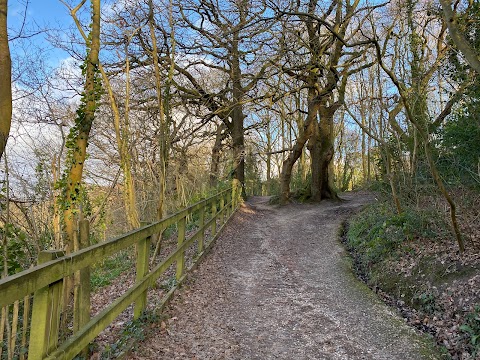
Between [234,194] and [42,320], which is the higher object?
[234,194]

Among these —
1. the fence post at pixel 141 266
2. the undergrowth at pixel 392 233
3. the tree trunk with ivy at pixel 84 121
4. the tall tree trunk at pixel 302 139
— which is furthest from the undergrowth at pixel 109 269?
the tall tree trunk at pixel 302 139

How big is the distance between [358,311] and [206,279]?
2.56 m

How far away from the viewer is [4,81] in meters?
6.03

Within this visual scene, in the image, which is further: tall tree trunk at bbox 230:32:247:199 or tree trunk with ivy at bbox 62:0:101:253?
tall tree trunk at bbox 230:32:247:199

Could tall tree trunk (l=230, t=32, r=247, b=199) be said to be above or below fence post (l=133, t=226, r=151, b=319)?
above

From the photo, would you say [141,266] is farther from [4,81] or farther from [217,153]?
[217,153]

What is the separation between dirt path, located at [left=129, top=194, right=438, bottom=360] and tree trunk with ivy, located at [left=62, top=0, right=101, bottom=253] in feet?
10.1

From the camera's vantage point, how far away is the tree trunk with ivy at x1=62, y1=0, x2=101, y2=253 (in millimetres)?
7531

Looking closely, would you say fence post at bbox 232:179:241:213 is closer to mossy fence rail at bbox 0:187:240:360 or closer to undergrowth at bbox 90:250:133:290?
undergrowth at bbox 90:250:133:290

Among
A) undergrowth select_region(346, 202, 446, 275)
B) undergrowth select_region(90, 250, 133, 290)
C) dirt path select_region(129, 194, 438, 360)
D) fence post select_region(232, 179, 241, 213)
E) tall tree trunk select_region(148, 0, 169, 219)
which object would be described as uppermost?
tall tree trunk select_region(148, 0, 169, 219)

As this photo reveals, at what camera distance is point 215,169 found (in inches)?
693

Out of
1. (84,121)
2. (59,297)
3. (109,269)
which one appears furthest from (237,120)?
(59,297)

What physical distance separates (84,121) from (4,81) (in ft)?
6.53

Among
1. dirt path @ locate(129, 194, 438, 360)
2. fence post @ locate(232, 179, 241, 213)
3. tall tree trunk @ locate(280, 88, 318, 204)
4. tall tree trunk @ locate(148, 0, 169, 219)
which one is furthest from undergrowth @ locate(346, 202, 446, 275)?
tall tree trunk @ locate(280, 88, 318, 204)
